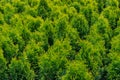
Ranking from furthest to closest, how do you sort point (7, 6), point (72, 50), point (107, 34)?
point (7, 6) < point (107, 34) < point (72, 50)

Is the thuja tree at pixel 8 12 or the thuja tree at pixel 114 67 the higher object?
the thuja tree at pixel 8 12

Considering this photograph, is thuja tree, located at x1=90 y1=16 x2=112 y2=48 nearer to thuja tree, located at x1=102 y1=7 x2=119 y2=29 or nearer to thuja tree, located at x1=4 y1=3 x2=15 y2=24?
thuja tree, located at x1=102 y1=7 x2=119 y2=29

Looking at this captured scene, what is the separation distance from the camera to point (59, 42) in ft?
27.0

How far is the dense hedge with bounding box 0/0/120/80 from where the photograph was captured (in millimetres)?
7898

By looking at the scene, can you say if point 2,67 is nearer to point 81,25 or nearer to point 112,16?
point 81,25

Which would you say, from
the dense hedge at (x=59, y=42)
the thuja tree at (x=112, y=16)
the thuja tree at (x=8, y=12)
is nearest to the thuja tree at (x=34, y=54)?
the dense hedge at (x=59, y=42)

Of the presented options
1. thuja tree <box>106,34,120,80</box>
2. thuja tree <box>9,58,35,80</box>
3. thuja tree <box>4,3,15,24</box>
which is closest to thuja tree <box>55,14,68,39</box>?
thuja tree <box>9,58,35,80</box>

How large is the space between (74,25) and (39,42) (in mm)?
1701

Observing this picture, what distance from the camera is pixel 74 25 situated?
9945 mm

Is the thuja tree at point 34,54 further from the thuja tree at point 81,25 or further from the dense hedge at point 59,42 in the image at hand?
the thuja tree at point 81,25

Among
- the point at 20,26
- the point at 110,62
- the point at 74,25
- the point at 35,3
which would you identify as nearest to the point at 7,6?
the point at 35,3

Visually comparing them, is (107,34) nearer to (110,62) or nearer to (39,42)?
(110,62)

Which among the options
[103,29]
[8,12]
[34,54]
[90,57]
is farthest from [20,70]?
[8,12]

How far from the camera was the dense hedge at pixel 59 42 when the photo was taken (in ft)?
25.9
